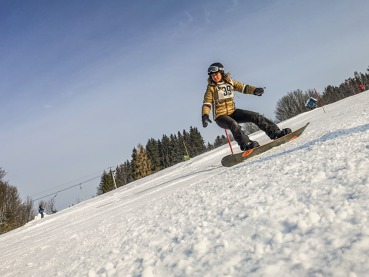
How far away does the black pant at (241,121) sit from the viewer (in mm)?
6426

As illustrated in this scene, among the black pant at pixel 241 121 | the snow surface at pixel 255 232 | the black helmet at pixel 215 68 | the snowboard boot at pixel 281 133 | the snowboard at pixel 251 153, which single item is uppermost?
the black helmet at pixel 215 68

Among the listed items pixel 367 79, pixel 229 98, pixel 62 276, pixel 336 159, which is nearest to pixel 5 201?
pixel 229 98

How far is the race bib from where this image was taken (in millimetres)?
6879

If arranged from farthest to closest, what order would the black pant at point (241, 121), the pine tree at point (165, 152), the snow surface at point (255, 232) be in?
1. the pine tree at point (165, 152)
2. the black pant at point (241, 121)
3. the snow surface at point (255, 232)

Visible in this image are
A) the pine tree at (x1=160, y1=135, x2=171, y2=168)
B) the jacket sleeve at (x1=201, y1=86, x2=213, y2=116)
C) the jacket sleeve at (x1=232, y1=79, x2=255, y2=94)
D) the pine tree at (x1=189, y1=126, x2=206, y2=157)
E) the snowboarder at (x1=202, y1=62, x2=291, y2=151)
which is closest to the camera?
the snowboarder at (x1=202, y1=62, x2=291, y2=151)

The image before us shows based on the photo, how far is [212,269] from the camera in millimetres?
1794

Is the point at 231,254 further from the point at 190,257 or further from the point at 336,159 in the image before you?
the point at 336,159

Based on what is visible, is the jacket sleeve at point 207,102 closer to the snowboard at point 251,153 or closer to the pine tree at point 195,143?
the snowboard at point 251,153

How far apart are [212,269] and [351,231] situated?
0.84 meters

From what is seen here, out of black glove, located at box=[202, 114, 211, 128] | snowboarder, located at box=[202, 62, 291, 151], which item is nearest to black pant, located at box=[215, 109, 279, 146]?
snowboarder, located at box=[202, 62, 291, 151]

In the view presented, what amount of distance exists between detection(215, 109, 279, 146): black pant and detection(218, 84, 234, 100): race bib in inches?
16.4

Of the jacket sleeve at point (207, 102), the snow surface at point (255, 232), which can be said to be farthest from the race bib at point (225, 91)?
the snow surface at point (255, 232)

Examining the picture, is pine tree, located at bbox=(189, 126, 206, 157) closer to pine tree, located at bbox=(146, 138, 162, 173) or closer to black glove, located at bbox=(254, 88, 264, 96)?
pine tree, located at bbox=(146, 138, 162, 173)

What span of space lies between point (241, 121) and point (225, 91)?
2.68 ft
